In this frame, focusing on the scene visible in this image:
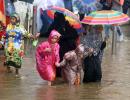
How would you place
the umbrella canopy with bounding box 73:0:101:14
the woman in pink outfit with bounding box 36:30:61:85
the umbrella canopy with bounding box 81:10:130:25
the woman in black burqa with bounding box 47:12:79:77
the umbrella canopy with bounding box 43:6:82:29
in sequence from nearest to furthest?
the woman in pink outfit with bounding box 36:30:61:85
the umbrella canopy with bounding box 81:10:130:25
the umbrella canopy with bounding box 43:6:82:29
the woman in black burqa with bounding box 47:12:79:77
the umbrella canopy with bounding box 73:0:101:14

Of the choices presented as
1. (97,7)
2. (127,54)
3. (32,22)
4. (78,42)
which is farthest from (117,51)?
Answer: (78,42)

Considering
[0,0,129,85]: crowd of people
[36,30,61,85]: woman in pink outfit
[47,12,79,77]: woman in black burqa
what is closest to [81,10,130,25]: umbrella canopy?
[0,0,129,85]: crowd of people

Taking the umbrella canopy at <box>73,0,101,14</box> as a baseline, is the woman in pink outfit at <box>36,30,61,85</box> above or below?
below

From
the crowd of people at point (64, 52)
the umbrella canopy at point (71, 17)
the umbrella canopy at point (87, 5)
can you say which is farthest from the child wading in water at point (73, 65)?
the umbrella canopy at point (87, 5)

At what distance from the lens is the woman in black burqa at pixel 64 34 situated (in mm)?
11109

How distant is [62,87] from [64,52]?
49.8 inches

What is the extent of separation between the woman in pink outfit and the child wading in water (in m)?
0.18

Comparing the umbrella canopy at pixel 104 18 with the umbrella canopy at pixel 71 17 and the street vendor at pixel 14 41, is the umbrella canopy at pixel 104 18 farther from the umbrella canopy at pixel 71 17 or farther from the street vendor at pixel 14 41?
the street vendor at pixel 14 41

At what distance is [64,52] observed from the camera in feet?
37.0

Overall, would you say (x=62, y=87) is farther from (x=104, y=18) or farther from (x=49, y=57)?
(x=104, y=18)

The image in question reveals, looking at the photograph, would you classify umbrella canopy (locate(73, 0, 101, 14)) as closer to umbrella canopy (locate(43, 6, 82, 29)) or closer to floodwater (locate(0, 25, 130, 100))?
floodwater (locate(0, 25, 130, 100))

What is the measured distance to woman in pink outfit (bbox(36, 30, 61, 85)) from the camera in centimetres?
1030

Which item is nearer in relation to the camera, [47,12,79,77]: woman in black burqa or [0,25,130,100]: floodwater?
[0,25,130,100]: floodwater

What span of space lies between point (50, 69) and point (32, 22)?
7.38 meters
